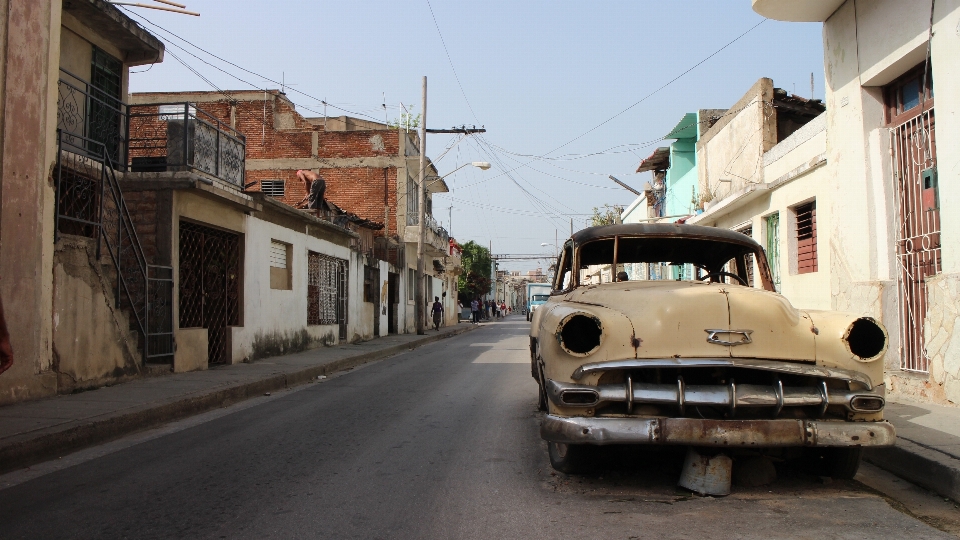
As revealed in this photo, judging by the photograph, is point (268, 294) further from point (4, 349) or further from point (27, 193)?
point (4, 349)

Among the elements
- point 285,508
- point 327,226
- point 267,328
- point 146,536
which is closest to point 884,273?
point 285,508

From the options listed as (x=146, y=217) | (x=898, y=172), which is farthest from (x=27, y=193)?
(x=898, y=172)

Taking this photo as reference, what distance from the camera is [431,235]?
33438mm

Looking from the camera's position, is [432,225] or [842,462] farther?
[432,225]

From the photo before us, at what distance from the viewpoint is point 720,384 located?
162 inches

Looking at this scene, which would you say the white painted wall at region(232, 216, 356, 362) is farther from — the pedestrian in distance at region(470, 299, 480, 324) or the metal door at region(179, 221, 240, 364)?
the pedestrian in distance at region(470, 299, 480, 324)

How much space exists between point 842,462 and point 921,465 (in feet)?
2.25

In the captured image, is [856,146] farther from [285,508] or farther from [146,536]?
[146,536]

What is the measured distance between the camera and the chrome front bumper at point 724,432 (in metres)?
3.84

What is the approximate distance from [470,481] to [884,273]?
626 centimetres

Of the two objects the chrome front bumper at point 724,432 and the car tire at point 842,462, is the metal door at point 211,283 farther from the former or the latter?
the car tire at point 842,462

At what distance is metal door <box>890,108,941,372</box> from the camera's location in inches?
306

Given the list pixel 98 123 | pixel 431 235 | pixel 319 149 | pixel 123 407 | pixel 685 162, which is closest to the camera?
pixel 123 407

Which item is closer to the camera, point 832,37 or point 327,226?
point 832,37
